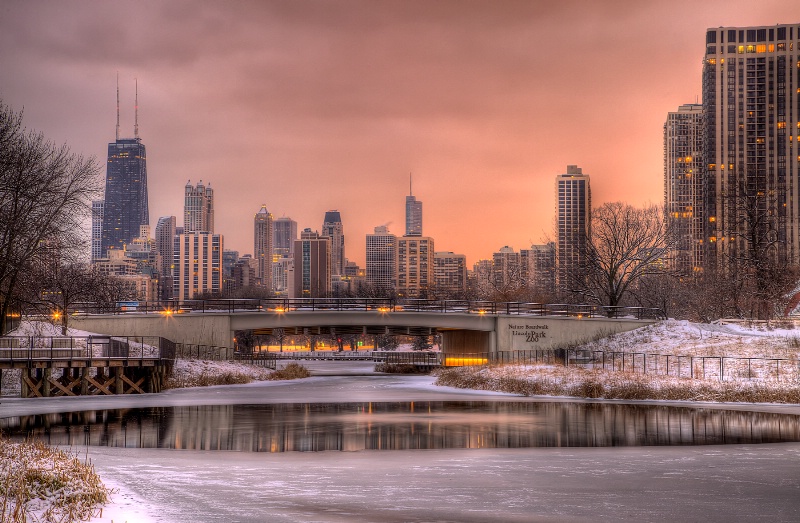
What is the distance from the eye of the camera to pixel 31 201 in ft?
154

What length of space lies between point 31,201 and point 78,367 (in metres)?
9.60

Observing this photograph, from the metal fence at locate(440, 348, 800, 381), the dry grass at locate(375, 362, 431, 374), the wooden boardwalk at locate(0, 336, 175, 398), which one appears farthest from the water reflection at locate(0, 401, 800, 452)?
the dry grass at locate(375, 362, 431, 374)

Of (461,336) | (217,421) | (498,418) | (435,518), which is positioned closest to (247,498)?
(435,518)

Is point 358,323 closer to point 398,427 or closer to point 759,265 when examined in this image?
point 759,265

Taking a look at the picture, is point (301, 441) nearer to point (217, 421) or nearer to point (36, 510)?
point (217, 421)

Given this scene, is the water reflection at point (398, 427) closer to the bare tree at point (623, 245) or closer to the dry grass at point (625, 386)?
the dry grass at point (625, 386)

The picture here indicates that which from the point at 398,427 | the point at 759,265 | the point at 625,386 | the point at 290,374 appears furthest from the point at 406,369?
the point at 398,427

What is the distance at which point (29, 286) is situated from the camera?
5231cm

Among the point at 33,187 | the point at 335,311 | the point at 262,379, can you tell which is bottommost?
the point at 262,379

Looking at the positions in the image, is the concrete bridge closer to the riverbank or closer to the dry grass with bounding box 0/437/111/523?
the riverbank

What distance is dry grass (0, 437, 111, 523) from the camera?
13180 millimetres

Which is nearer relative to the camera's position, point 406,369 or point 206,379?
point 206,379

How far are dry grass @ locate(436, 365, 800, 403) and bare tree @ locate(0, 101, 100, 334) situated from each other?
1007 inches

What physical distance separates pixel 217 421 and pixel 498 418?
10.4 meters
